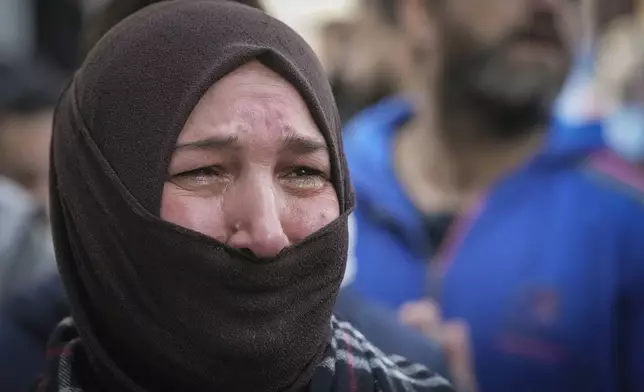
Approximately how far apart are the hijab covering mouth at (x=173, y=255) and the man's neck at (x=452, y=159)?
145cm

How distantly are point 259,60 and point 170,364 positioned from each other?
Answer: 0.56 meters

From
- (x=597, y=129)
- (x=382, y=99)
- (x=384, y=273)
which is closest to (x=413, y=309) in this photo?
(x=384, y=273)

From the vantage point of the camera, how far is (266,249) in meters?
1.66

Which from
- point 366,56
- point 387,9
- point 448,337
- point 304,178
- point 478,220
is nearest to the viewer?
point 304,178

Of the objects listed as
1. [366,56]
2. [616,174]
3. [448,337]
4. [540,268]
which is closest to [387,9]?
[366,56]

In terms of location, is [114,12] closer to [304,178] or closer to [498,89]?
[304,178]

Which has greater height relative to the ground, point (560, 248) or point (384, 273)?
point (560, 248)

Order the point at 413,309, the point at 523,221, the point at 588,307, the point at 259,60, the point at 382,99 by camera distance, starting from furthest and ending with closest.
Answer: the point at 382,99 → the point at 523,221 → the point at 588,307 → the point at 413,309 → the point at 259,60

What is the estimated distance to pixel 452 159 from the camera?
347 centimetres

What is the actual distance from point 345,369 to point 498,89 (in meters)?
1.81

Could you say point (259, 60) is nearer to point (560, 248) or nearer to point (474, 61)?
point (560, 248)

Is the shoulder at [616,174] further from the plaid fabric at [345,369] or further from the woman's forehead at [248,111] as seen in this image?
the woman's forehead at [248,111]

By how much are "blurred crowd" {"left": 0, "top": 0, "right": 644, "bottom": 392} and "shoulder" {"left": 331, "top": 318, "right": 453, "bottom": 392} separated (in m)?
0.10

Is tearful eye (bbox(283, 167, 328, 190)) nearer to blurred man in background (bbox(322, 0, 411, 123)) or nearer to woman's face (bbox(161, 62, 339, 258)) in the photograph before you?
woman's face (bbox(161, 62, 339, 258))
